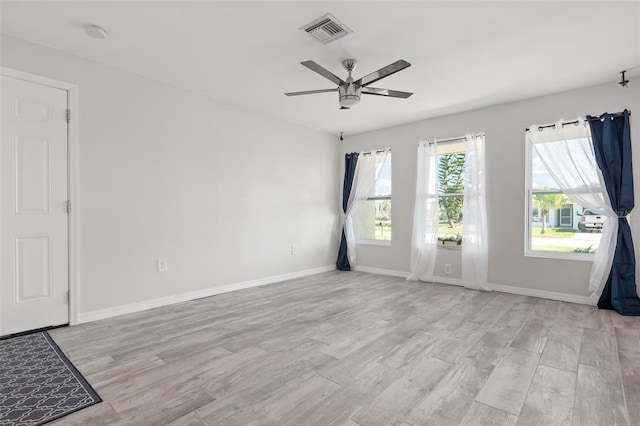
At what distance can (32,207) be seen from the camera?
9.20 feet

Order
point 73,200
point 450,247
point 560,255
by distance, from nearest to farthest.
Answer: point 73,200 < point 560,255 < point 450,247

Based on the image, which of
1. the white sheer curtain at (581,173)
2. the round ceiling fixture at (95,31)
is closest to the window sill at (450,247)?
the white sheer curtain at (581,173)

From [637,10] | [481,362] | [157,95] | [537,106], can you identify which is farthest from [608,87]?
[157,95]

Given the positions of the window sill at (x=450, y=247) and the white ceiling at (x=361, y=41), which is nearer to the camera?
the white ceiling at (x=361, y=41)

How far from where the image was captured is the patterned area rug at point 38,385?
1667 millimetres

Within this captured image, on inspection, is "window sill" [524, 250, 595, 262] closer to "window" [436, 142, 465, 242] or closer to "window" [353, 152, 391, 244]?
"window" [436, 142, 465, 242]

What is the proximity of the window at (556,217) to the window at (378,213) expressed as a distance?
2124mm

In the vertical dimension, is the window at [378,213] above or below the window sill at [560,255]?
above

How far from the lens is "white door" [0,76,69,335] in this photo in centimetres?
268

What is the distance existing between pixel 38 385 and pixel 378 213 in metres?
4.87

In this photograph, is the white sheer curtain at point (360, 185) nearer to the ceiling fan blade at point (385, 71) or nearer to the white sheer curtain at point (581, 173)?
the white sheer curtain at point (581, 173)

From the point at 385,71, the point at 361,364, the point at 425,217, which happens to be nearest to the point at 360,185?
the point at 425,217

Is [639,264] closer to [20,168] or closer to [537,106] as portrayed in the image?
[537,106]

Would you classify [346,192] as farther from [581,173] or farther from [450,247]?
[581,173]
